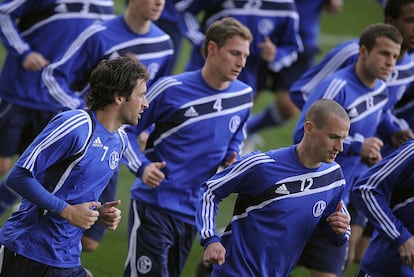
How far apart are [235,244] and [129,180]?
454 centimetres

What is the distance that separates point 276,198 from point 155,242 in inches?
45.2

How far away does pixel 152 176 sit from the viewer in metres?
6.74

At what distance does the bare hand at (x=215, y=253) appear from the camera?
227 inches

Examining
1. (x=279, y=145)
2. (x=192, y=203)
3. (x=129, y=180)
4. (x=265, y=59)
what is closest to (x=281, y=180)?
(x=192, y=203)

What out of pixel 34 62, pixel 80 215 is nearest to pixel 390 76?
pixel 34 62

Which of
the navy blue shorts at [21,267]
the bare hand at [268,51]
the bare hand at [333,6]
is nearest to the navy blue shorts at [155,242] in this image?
the navy blue shorts at [21,267]

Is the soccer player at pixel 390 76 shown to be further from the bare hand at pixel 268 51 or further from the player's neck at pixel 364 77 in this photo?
the bare hand at pixel 268 51

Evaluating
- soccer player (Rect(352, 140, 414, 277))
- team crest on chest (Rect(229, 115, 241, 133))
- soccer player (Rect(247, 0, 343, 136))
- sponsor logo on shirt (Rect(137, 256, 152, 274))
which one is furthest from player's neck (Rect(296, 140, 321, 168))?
soccer player (Rect(247, 0, 343, 136))

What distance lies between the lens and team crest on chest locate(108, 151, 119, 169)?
589cm

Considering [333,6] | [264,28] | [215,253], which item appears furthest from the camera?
[333,6]

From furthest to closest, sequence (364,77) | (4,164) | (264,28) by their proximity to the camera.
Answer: (264,28), (4,164), (364,77)

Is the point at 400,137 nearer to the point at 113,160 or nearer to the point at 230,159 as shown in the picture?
the point at 230,159

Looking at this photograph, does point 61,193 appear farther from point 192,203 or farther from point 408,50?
point 408,50

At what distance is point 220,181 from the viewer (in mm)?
5984
